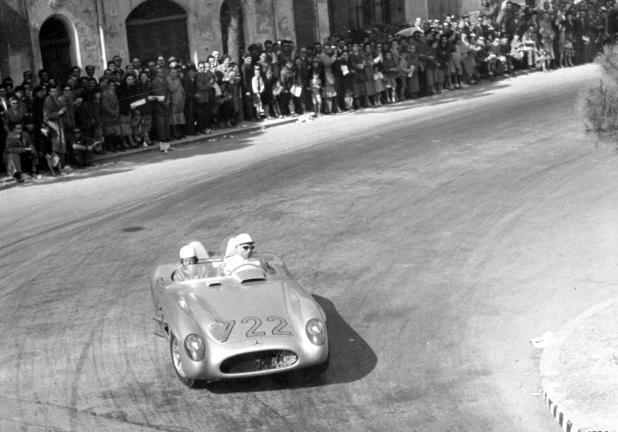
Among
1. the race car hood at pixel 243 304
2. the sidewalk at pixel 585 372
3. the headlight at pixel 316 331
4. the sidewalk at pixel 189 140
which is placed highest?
the sidewalk at pixel 189 140

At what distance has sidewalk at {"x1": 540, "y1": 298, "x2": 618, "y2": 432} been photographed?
9891mm

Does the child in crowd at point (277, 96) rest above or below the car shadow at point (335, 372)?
above

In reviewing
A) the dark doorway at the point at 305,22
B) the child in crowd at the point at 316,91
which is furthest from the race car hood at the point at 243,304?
the dark doorway at the point at 305,22

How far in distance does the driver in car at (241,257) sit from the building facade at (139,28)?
667 inches

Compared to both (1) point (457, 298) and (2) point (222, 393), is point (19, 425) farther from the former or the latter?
(1) point (457, 298)

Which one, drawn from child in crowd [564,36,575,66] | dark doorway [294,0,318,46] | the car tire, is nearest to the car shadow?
the car tire

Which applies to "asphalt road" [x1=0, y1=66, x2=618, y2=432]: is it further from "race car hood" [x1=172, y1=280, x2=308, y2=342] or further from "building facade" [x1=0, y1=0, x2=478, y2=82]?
"building facade" [x1=0, y1=0, x2=478, y2=82]

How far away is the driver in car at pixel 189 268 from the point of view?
12852mm

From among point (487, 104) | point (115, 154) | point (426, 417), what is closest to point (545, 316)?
point (426, 417)

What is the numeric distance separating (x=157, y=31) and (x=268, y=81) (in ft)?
17.3

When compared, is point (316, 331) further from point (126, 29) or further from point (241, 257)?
point (126, 29)

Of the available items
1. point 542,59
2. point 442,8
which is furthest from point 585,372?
point 442,8

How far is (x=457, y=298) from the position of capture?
45.8 feet

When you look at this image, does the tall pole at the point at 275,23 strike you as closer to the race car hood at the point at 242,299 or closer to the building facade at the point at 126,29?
the building facade at the point at 126,29
